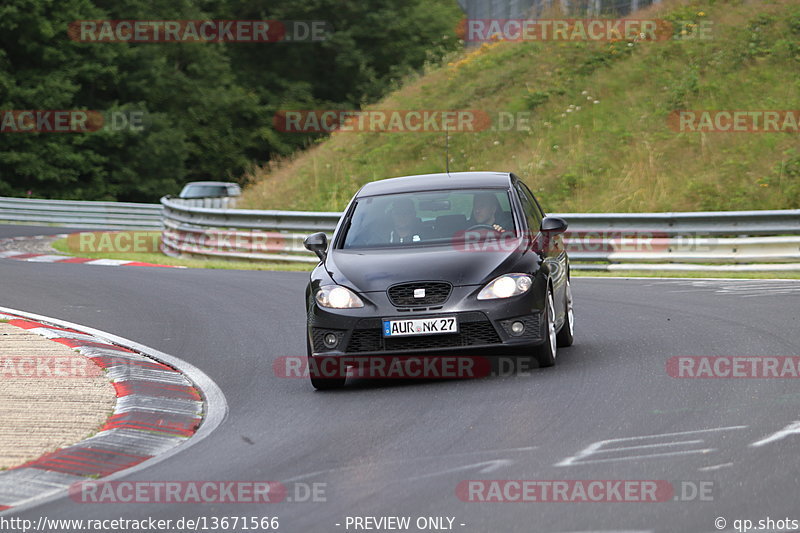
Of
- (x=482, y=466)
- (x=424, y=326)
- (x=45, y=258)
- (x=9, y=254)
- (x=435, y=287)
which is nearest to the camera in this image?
(x=482, y=466)

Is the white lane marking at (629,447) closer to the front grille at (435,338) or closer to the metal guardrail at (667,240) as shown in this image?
the front grille at (435,338)

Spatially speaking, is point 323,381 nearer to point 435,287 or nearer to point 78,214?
point 435,287

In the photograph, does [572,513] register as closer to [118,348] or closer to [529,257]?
[529,257]

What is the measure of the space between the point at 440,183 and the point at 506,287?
69.6 inches

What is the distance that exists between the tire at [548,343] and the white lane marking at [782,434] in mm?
2520

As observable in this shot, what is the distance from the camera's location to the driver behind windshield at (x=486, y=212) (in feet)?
34.4

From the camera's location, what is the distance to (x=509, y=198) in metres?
10.8

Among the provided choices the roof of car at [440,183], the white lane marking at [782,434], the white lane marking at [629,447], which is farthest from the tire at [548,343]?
the white lane marking at [782,434]

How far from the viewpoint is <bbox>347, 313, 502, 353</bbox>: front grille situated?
9.33 m

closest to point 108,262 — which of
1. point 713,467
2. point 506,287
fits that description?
point 506,287

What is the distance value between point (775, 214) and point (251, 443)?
42.1 feet

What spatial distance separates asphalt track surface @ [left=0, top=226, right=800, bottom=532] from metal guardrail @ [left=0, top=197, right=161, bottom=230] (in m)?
27.2

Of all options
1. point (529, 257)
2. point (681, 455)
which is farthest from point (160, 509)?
point (529, 257)

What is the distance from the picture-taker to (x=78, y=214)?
4059 centimetres
